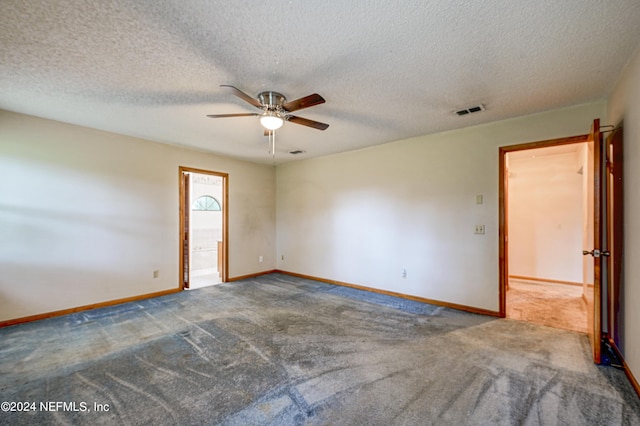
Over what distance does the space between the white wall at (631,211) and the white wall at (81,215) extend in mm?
5447

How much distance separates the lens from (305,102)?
7.50 feet

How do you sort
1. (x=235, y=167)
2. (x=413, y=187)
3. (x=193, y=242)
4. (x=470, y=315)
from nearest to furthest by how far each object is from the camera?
(x=470, y=315) → (x=413, y=187) → (x=235, y=167) → (x=193, y=242)

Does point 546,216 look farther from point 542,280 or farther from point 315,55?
point 315,55

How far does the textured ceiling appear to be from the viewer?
159 cm

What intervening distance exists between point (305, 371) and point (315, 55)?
2.53 meters

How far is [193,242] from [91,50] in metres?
6.07

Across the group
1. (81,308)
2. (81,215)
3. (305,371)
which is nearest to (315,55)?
(305,371)

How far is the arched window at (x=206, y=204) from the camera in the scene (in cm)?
740

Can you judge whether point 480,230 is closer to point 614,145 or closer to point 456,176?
point 456,176

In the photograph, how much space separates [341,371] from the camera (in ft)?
7.09

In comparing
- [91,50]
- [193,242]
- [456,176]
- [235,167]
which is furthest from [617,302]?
[193,242]

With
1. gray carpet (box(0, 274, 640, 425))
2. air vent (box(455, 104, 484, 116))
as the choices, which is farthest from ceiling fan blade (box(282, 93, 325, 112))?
gray carpet (box(0, 274, 640, 425))

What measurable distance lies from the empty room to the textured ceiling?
0.02 metres

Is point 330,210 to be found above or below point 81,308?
above
